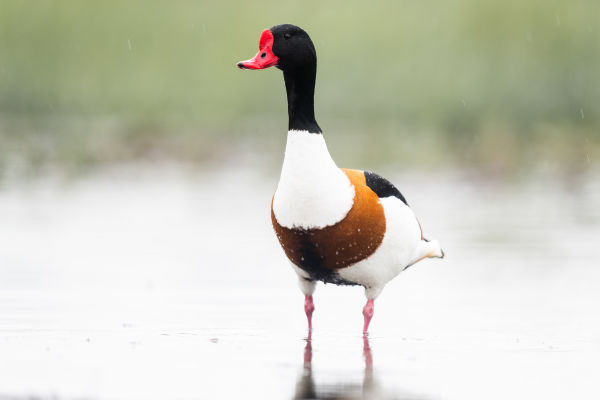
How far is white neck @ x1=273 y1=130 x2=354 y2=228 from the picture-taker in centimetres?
694

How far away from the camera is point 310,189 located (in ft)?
22.7

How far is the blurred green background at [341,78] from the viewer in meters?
21.6

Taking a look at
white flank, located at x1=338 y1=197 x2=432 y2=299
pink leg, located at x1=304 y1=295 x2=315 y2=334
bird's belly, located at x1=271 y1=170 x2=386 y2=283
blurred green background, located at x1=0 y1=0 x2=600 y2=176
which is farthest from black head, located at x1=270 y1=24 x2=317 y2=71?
blurred green background, located at x1=0 y1=0 x2=600 y2=176

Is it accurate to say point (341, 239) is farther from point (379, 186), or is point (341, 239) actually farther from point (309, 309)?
point (309, 309)

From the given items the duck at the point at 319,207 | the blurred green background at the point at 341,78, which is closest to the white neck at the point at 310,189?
the duck at the point at 319,207

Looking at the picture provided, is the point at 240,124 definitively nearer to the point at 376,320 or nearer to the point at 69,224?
the point at 69,224

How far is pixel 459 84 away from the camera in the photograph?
2214 centimetres

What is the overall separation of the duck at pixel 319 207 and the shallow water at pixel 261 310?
0.42 meters

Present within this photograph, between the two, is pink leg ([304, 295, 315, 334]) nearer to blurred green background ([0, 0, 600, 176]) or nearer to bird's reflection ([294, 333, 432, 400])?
bird's reflection ([294, 333, 432, 400])

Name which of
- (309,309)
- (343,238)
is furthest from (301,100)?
(309,309)

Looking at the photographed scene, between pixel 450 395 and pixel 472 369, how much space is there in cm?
70

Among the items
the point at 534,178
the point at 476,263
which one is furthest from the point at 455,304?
the point at 534,178

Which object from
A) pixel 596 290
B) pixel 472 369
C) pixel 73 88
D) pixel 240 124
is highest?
pixel 472 369

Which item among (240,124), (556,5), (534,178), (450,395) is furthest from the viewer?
(240,124)
